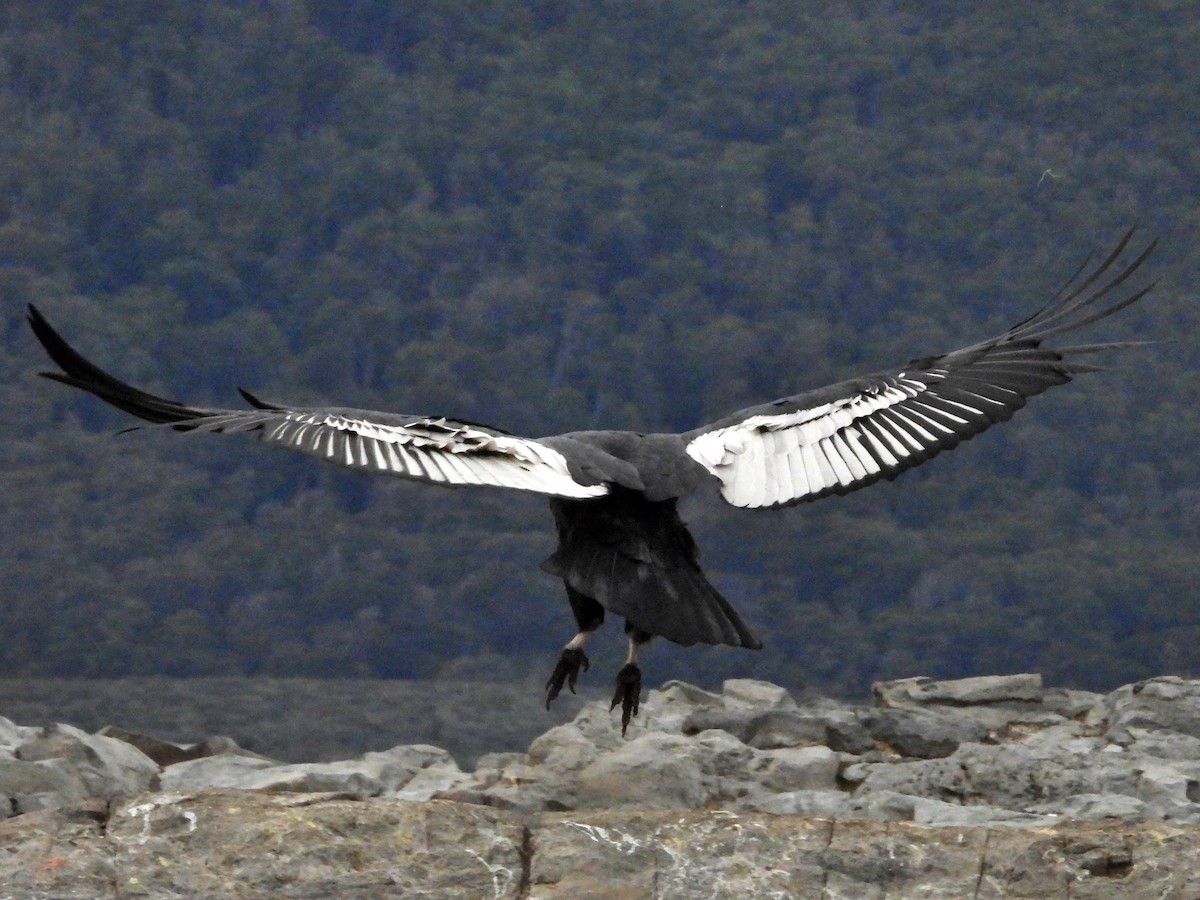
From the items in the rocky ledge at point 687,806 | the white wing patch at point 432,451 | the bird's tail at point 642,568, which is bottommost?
the rocky ledge at point 687,806

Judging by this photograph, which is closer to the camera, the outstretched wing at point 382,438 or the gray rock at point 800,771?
the outstretched wing at point 382,438

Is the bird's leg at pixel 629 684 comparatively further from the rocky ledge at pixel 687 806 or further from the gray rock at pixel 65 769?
the gray rock at pixel 65 769

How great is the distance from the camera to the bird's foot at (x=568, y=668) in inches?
483

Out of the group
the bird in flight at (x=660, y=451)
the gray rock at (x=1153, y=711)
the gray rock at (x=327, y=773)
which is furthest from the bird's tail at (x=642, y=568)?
the gray rock at (x=1153, y=711)

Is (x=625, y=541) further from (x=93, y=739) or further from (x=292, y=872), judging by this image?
(x=93, y=739)

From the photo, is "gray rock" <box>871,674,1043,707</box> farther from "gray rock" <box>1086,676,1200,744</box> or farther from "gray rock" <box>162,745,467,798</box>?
"gray rock" <box>162,745,467,798</box>

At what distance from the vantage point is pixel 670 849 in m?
12.0

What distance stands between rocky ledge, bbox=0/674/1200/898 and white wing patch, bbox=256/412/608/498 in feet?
7.04

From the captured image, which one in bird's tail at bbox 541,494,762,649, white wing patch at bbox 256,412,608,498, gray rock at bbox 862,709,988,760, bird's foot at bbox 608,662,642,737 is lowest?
gray rock at bbox 862,709,988,760

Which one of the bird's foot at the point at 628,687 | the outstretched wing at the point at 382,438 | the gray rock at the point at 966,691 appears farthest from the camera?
the gray rock at the point at 966,691

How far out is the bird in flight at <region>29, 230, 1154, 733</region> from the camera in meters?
A: 11.4

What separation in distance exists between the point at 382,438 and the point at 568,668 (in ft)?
5.87

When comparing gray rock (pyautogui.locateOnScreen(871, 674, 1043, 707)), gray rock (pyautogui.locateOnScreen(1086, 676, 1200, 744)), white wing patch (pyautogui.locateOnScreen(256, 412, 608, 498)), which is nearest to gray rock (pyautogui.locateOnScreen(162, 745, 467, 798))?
white wing patch (pyautogui.locateOnScreen(256, 412, 608, 498))

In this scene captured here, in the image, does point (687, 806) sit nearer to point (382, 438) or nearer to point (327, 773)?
point (327, 773)
